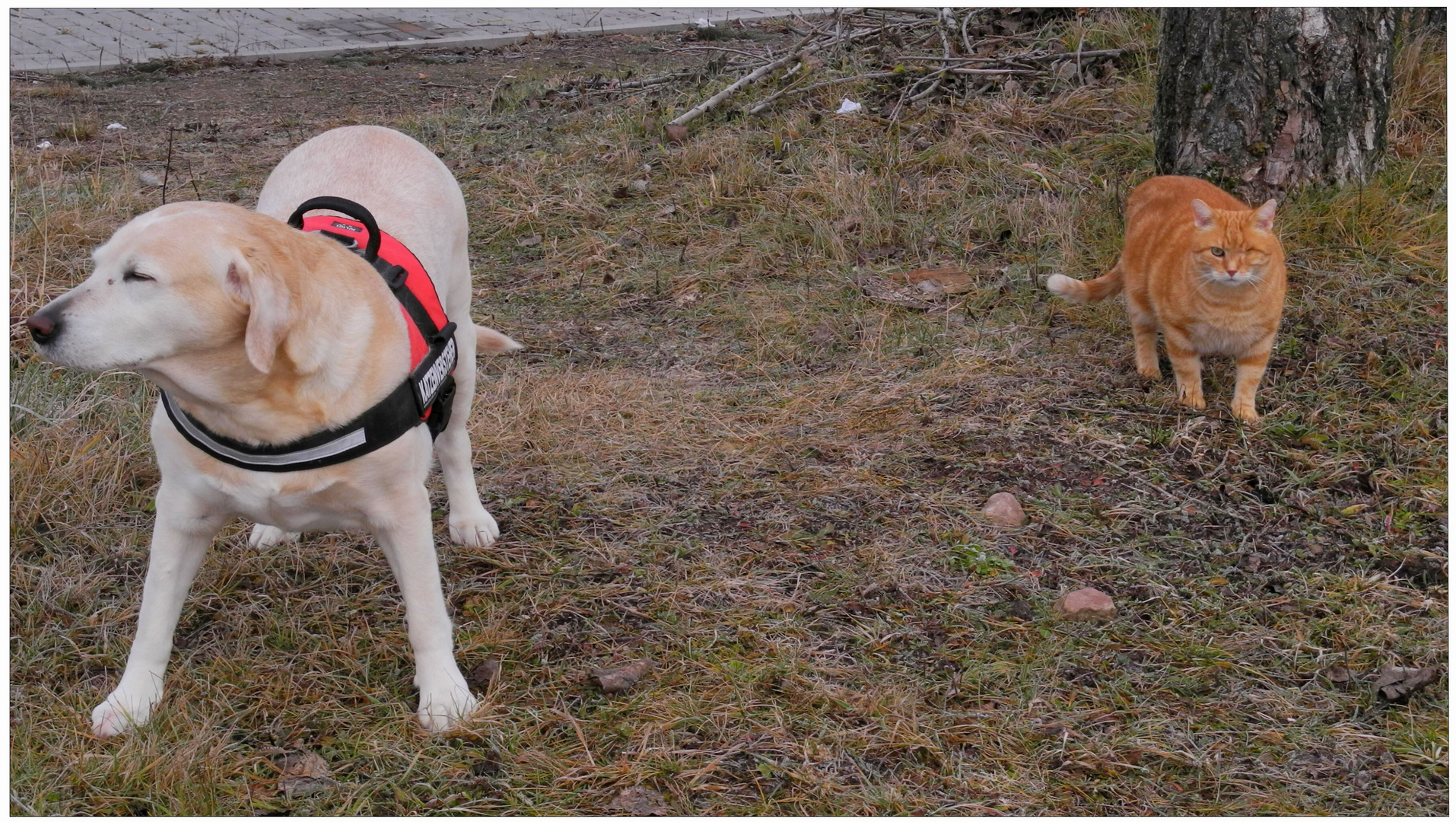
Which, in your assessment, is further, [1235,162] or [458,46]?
[458,46]

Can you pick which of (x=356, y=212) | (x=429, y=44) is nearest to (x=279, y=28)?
(x=429, y=44)

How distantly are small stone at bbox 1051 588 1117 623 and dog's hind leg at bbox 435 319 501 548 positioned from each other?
1.58 meters

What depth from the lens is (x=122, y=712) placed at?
2.60m

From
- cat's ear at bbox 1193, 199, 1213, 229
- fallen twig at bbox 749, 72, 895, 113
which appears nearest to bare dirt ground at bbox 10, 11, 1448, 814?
cat's ear at bbox 1193, 199, 1213, 229

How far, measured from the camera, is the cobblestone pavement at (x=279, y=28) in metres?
9.56

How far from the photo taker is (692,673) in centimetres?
280

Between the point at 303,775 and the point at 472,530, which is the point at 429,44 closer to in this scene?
the point at 472,530

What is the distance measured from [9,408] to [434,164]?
1579mm

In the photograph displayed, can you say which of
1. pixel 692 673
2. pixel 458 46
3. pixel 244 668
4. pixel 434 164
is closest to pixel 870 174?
pixel 434 164

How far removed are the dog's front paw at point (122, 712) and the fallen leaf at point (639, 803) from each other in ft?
3.49

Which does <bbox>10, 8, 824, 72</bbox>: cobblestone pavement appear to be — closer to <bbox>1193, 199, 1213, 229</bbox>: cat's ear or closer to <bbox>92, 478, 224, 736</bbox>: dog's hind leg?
<bbox>1193, 199, 1213, 229</bbox>: cat's ear

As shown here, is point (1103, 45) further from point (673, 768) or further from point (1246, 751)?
point (673, 768)

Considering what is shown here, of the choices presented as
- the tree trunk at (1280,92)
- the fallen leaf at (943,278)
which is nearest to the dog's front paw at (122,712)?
the fallen leaf at (943,278)

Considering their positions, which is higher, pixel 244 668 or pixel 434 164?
pixel 434 164
